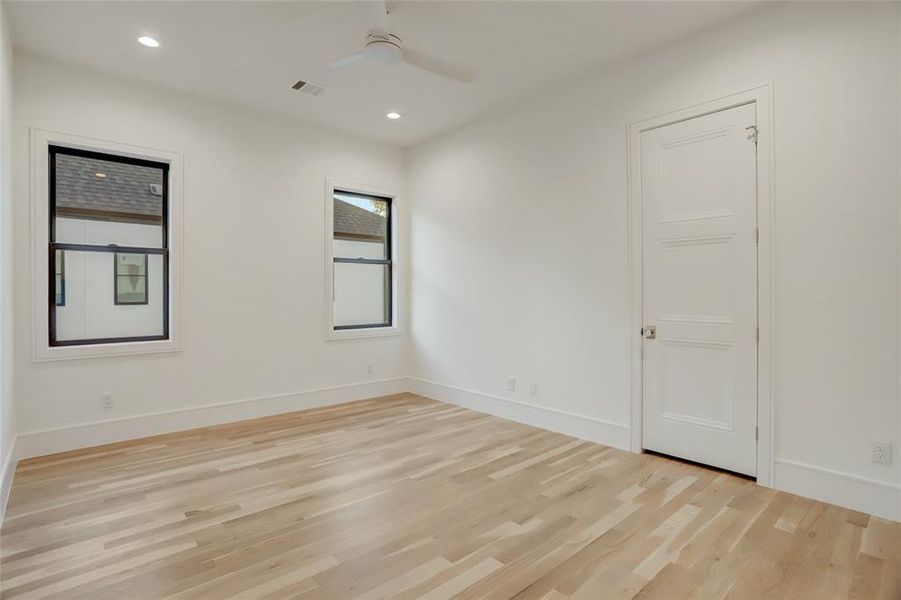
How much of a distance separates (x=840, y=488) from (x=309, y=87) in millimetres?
4786

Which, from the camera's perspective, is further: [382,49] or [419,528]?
[382,49]

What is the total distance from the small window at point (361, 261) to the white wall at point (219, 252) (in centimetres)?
27

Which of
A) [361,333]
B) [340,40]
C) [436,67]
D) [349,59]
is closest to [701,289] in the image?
[436,67]

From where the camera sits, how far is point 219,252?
4.42m

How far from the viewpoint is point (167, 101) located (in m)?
4.15

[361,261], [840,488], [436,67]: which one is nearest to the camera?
[840,488]

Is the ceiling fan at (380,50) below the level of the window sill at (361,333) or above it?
above

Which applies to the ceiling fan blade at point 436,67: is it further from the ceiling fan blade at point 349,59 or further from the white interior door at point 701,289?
the white interior door at point 701,289

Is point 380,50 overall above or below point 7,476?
above

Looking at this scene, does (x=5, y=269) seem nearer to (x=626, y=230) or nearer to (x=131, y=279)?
(x=131, y=279)

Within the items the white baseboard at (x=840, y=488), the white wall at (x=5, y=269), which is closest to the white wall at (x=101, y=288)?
the white wall at (x=5, y=269)

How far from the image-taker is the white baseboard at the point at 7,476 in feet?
8.59

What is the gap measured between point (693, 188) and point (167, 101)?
175 inches

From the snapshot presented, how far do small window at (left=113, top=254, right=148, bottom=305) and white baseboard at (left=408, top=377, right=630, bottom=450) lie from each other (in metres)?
3.03
